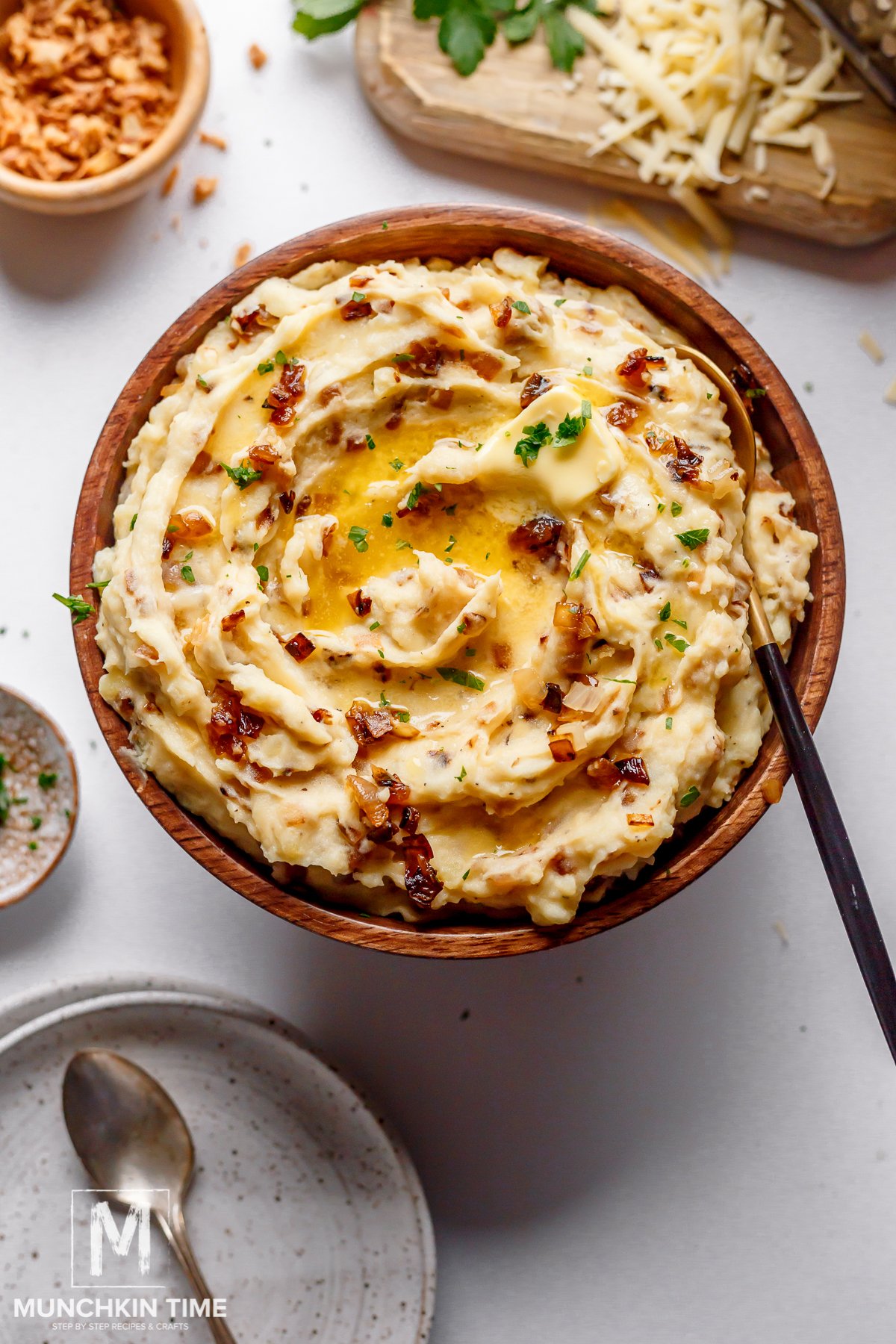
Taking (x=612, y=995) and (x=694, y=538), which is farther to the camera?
(x=612, y=995)

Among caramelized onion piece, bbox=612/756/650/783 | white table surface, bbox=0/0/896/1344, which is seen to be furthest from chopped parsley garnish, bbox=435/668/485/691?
white table surface, bbox=0/0/896/1344

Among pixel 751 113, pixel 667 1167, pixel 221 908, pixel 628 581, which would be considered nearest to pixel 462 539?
pixel 628 581

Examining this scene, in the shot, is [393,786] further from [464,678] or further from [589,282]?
[589,282]

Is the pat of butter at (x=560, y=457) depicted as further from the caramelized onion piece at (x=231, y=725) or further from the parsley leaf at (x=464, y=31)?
the parsley leaf at (x=464, y=31)

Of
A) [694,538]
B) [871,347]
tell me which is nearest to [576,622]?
[694,538]

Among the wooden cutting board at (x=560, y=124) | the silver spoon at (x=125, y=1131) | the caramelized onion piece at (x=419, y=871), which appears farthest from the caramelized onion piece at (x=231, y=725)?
the wooden cutting board at (x=560, y=124)

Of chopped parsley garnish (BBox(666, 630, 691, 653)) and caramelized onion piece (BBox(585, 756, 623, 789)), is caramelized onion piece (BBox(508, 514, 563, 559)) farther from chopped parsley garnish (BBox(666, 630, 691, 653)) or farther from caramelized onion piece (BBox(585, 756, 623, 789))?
caramelized onion piece (BBox(585, 756, 623, 789))
